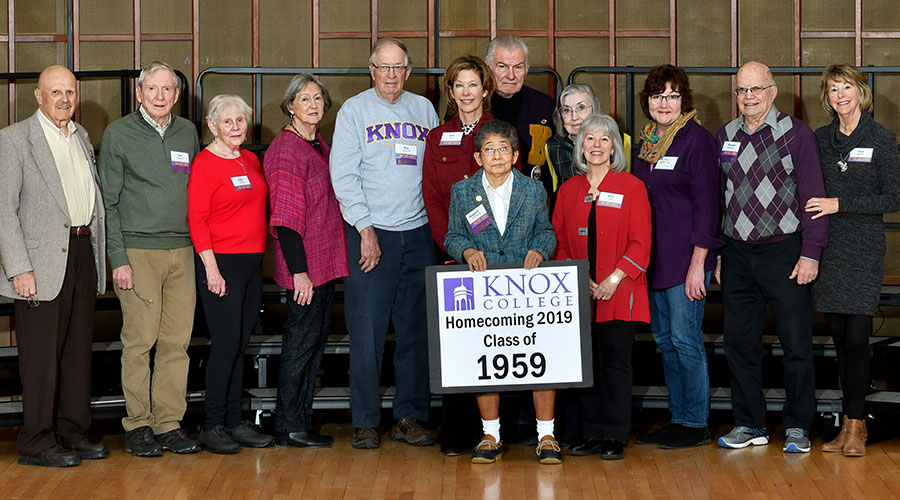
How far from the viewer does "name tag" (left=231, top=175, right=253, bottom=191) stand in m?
4.60

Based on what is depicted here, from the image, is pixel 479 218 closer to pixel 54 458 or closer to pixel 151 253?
pixel 151 253

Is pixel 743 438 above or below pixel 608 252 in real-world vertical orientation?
below

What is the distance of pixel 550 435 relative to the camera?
14.9ft

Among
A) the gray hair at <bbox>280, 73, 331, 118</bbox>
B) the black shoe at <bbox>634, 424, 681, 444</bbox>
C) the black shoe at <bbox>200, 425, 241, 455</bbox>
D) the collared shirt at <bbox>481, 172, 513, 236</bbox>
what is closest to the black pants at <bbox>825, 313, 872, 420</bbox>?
the black shoe at <bbox>634, 424, 681, 444</bbox>

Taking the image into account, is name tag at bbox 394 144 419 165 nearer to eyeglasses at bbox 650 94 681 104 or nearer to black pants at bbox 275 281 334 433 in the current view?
black pants at bbox 275 281 334 433

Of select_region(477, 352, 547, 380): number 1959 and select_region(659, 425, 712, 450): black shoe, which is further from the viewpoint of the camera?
select_region(659, 425, 712, 450): black shoe

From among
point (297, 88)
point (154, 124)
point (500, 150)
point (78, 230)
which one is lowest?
point (78, 230)

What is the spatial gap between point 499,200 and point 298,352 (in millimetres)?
1152

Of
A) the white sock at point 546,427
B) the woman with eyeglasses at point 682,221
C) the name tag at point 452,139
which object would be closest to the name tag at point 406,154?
the name tag at point 452,139

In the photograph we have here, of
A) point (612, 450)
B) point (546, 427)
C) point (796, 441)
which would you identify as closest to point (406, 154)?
point (546, 427)

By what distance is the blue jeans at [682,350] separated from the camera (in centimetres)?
470

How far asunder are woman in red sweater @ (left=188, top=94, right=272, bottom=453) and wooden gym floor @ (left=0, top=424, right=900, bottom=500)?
0.97 feet

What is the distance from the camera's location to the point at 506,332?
4.48m

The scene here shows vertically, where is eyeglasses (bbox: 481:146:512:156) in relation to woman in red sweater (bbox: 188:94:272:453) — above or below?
above
